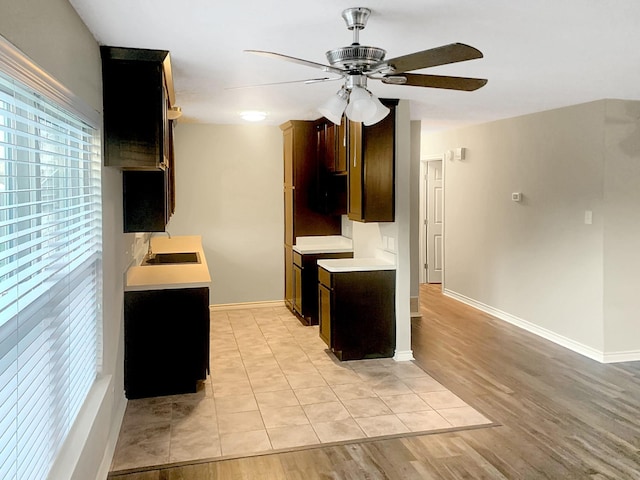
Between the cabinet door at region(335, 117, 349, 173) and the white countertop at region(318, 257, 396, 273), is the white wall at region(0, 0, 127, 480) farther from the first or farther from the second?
the cabinet door at region(335, 117, 349, 173)

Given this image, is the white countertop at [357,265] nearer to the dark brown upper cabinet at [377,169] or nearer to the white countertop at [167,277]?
the dark brown upper cabinet at [377,169]

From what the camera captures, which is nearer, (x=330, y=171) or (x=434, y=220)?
(x=330, y=171)

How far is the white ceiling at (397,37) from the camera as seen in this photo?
2396mm

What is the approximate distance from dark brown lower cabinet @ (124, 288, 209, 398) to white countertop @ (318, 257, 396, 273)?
4.15 feet

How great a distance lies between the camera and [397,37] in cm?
287

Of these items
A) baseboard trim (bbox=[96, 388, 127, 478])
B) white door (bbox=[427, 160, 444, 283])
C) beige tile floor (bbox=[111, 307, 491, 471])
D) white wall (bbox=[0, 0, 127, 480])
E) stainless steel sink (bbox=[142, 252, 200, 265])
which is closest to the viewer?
white wall (bbox=[0, 0, 127, 480])

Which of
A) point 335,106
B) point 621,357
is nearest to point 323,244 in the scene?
point 621,357

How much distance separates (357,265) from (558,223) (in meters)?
2.04

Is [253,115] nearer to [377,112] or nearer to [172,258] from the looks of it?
[172,258]

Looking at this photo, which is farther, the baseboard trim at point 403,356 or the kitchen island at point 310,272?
the kitchen island at point 310,272

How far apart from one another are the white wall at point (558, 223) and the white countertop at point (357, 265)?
→ 1.74 meters

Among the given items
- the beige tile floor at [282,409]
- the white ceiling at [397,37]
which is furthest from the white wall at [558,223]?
the beige tile floor at [282,409]

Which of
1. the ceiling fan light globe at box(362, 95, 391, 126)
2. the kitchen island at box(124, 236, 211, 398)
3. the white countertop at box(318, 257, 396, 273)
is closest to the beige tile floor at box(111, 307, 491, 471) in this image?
the kitchen island at box(124, 236, 211, 398)

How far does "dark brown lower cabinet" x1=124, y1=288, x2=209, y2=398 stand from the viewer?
3832 mm
